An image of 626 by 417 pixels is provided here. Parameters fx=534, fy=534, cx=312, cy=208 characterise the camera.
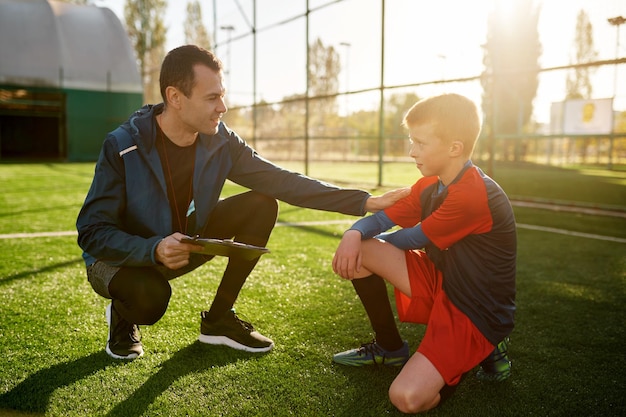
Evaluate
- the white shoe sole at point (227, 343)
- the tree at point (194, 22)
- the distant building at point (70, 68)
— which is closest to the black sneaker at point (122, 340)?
the white shoe sole at point (227, 343)

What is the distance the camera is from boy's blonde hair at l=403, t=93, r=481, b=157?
201cm

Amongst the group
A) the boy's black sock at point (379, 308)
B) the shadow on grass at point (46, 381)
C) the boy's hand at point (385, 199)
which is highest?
the boy's hand at point (385, 199)

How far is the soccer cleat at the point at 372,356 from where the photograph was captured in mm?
2229

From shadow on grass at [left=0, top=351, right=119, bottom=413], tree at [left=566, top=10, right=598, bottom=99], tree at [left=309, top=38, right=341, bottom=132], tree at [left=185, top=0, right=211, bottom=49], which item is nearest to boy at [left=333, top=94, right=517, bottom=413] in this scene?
shadow on grass at [left=0, top=351, right=119, bottom=413]

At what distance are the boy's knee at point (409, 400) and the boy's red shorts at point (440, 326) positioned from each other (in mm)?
102

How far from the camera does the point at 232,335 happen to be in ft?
8.01

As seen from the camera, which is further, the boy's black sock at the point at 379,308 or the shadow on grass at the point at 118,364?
the boy's black sock at the point at 379,308

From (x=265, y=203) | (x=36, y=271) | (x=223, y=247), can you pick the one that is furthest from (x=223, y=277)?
(x=36, y=271)

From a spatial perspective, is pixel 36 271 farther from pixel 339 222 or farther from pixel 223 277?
pixel 339 222

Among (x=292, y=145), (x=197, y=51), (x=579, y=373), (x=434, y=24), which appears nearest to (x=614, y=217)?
(x=434, y=24)

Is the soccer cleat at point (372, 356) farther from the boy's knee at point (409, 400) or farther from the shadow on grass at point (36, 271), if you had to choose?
the shadow on grass at point (36, 271)

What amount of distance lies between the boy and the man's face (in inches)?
31.9

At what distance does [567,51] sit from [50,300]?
894 cm

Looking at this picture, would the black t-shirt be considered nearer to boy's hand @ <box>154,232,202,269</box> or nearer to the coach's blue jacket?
the coach's blue jacket
